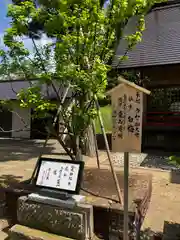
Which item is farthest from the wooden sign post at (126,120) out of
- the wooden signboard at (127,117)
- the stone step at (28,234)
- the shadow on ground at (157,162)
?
the shadow on ground at (157,162)

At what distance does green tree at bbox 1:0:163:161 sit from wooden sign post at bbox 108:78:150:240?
96 centimetres

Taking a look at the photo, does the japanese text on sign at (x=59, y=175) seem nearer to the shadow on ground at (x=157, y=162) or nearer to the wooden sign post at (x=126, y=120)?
the wooden sign post at (x=126, y=120)

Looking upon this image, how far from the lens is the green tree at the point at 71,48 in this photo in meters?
4.15

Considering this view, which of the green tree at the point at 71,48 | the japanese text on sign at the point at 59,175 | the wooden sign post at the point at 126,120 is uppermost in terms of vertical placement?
the green tree at the point at 71,48

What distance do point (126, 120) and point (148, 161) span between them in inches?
236

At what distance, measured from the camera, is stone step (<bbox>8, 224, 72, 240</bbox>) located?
341 centimetres

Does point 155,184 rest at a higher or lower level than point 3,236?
higher

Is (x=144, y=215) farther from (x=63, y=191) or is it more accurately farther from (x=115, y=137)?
(x=115, y=137)

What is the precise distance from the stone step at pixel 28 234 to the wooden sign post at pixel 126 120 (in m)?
1.06

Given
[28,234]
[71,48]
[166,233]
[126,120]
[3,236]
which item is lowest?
[3,236]

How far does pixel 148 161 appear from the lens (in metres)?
8.69

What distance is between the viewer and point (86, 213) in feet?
11.2

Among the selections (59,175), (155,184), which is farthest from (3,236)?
(155,184)

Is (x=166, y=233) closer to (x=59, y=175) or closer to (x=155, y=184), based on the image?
(x=59, y=175)
